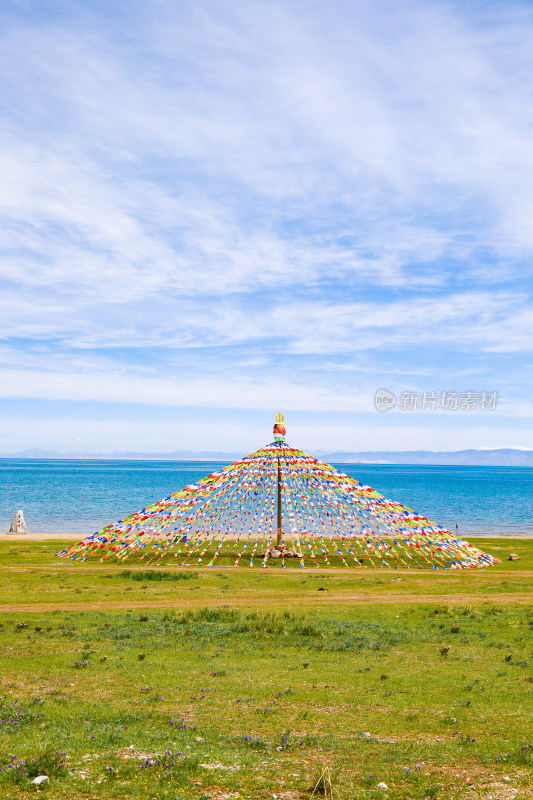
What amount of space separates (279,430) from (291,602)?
18244mm

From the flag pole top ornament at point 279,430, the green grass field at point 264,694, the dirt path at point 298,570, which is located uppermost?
the flag pole top ornament at point 279,430

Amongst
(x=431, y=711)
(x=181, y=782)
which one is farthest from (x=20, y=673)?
(x=431, y=711)

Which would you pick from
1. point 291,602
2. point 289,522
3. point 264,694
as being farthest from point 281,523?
point 264,694

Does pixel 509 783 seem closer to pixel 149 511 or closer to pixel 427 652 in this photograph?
pixel 427 652

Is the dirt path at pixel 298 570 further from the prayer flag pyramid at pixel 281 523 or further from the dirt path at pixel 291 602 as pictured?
the dirt path at pixel 291 602

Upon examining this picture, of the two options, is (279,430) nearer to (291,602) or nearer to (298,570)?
(298,570)

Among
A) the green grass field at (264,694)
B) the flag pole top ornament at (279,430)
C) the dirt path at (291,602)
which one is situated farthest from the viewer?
the flag pole top ornament at (279,430)

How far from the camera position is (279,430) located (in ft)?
143

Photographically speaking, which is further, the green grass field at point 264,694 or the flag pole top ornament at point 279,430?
the flag pole top ornament at point 279,430

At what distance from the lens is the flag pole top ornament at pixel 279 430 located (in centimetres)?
4318

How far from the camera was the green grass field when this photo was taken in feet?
32.0

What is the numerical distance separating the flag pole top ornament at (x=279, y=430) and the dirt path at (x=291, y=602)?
1606 centimetres

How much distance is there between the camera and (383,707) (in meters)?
13.4

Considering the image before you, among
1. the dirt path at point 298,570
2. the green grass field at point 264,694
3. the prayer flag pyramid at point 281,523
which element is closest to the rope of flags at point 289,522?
the prayer flag pyramid at point 281,523
